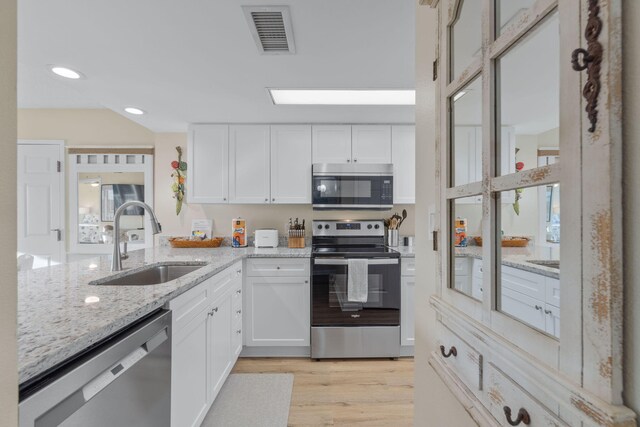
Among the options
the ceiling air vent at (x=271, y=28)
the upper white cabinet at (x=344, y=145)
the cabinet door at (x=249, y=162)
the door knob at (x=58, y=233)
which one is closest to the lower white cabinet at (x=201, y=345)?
the cabinet door at (x=249, y=162)

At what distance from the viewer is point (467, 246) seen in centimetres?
88

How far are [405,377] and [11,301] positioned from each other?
2569 mm

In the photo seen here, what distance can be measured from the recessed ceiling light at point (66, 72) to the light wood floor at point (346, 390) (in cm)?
246

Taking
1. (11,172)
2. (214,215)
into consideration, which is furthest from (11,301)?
(214,215)

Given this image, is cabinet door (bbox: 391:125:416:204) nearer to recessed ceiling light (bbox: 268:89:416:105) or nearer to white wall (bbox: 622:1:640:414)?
recessed ceiling light (bbox: 268:89:416:105)

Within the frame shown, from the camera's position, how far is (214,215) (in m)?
3.50

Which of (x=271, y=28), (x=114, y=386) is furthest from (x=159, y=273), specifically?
(x=271, y=28)

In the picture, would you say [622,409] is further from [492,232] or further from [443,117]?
[443,117]

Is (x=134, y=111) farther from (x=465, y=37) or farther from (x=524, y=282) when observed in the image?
(x=524, y=282)

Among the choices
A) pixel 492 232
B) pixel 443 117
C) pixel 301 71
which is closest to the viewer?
pixel 492 232

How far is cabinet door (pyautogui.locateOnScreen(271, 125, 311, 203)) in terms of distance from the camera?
3143 mm

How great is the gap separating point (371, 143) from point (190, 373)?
8.14ft

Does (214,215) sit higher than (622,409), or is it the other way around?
(214,215)

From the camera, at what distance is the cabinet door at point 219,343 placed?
1.92 meters
